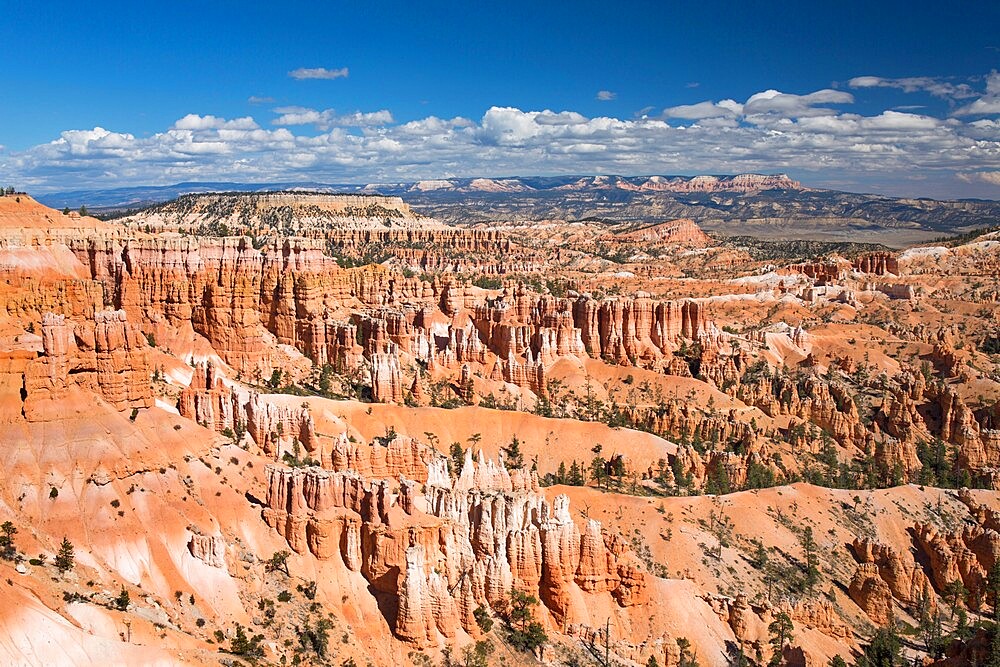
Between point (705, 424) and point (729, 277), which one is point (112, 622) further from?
point (729, 277)

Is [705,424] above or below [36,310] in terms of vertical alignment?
below

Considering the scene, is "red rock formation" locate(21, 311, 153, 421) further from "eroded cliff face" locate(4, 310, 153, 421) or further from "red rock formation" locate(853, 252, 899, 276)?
"red rock formation" locate(853, 252, 899, 276)

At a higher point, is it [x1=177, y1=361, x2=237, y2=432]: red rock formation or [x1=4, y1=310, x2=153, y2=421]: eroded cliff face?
[x1=4, y1=310, x2=153, y2=421]: eroded cliff face

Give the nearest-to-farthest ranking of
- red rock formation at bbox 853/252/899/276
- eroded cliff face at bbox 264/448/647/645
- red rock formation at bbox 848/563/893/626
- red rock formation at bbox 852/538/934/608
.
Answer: eroded cliff face at bbox 264/448/647/645 → red rock formation at bbox 848/563/893/626 → red rock formation at bbox 852/538/934/608 → red rock formation at bbox 853/252/899/276

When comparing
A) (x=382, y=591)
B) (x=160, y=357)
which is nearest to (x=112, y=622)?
(x=382, y=591)

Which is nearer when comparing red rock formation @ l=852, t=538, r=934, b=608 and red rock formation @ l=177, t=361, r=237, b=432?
red rock formation @ l=177, t=361, r=237, b=432

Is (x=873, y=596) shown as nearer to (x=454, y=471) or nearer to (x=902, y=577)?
(x=902, y=577)

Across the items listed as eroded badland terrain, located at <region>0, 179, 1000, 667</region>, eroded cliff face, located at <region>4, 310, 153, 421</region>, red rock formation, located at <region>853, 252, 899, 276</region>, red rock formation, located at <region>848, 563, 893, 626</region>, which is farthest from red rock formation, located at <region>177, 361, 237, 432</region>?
red rock formation, located at <region>853, 252, 899, 276</region>
